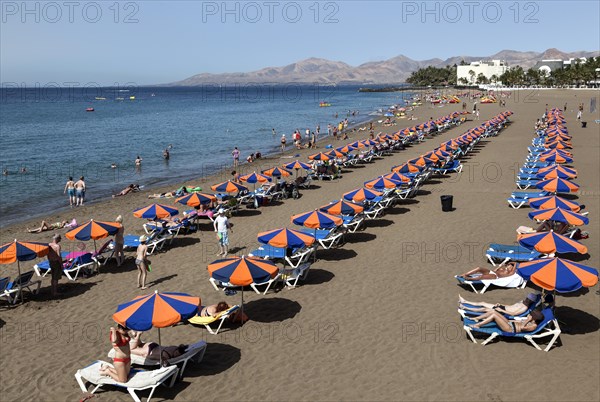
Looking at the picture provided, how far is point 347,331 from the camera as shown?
33.8ft

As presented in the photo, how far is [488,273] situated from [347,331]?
4.17m

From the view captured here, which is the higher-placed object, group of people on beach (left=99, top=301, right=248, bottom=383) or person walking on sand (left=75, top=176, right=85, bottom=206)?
person walking on sand (left=75, top=176, right=85, bottom=206)

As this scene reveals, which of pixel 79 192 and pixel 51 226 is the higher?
pixel 79 192

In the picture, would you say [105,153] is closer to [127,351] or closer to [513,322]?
[127,351]

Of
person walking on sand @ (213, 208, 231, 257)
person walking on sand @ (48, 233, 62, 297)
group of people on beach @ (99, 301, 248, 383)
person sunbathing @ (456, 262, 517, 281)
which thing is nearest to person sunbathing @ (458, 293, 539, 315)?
person sunbathing @ (456, 262, 517, 281)

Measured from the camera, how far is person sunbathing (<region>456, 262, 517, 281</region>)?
12117 millimetres

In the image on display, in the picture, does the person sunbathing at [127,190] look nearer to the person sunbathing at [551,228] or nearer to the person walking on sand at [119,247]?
the person walking on sand at [119,247]

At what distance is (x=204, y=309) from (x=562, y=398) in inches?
265

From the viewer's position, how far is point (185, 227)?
17.7 meters

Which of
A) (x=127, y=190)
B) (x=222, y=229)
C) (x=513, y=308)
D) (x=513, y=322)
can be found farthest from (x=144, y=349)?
(x=127, y=190)

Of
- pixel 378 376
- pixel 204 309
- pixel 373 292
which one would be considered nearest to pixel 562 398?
pixel 378 376

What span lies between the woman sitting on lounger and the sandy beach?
31 centimetres

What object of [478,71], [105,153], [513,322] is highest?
[478,71]

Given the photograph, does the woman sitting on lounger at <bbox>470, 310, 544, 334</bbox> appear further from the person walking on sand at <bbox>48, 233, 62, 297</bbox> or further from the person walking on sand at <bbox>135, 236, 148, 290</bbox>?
the person walking on sand at <bbox>48, 233, 62, 297</bbox>
